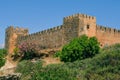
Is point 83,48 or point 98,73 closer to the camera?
point 98,73

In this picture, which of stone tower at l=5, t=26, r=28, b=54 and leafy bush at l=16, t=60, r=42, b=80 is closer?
leafy bush at l=16, t=60, r=42, b=80

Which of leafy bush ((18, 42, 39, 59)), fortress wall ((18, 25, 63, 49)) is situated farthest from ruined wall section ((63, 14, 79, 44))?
leafy bush ((18, 42, 39, 59))

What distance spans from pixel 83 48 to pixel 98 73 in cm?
1104

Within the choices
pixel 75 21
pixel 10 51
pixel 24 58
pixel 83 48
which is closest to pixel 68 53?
pixel 83 48

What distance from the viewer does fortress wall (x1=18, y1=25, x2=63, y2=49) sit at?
151ft

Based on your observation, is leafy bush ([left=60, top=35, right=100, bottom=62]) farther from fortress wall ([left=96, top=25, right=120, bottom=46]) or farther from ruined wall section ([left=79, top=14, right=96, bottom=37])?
fortress wall ([left=96, top=25, right=120, bottom=46])

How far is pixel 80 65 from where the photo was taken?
36.2m

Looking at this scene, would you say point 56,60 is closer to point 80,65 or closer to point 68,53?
point 68,53

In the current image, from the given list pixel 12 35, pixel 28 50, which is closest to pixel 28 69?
pixel 28 50

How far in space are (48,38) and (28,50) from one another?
3.08m

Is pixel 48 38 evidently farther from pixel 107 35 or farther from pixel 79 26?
pixel 107 35

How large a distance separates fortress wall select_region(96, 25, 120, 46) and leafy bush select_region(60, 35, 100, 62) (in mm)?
3332

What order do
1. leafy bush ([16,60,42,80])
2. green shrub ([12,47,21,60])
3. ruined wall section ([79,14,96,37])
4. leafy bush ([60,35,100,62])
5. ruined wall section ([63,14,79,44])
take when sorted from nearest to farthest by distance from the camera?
leafy bush ([16,60,42,80]) < leafy bush ([60,35,100,62]) < ruined wall section ([79,14,96,37]) < ruined wall section ([63,14,79,44]) < green shrub ([12,47,21,60])

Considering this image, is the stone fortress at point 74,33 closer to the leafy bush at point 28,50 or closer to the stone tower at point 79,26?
the stone tower at point 79,26
